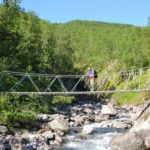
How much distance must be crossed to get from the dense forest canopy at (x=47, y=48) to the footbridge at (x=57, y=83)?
1220mm

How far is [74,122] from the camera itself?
3025 cm

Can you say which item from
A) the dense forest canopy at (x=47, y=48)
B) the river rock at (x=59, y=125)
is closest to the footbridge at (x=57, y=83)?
the dense forest canopy at (x=47, y=48)

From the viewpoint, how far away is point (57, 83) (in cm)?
4888

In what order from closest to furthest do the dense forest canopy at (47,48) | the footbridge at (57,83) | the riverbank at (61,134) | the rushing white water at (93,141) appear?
the riverbank at (61,134) < the rushing white water at (93,141) < the footbridge at (57,83) < the dense forest canopy at (47,48)

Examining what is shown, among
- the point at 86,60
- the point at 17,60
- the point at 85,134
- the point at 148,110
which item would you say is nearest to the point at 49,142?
the point at 85,134

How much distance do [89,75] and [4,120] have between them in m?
5.44

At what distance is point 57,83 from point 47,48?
7.14 metres

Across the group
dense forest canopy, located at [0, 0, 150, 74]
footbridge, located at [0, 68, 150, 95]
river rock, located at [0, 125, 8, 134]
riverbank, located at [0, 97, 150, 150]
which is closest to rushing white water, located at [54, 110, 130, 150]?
riverbank, located at [0, 97, 150, 150]

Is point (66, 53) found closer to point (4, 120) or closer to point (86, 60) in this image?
point (86, 60)

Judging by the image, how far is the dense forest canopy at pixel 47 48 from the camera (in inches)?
1502

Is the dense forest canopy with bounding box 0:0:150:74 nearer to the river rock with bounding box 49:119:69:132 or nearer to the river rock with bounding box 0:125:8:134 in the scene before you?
the river rock with bounding box 49:119:69:132

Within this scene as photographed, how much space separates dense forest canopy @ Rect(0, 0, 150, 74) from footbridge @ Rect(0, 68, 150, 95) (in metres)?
1.22

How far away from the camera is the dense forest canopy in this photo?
125 feet

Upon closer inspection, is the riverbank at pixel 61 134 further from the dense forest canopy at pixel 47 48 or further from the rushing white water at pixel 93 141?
the dense forest canopy at pixel 47 48
